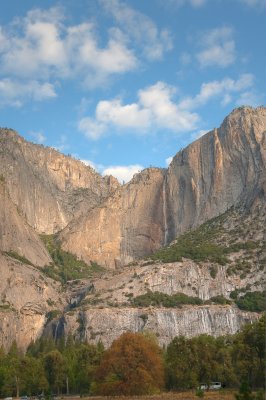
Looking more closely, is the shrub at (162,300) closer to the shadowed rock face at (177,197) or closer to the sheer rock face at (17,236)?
the shadowed rock face at (177,197)

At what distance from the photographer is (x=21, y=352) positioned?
12138 cm

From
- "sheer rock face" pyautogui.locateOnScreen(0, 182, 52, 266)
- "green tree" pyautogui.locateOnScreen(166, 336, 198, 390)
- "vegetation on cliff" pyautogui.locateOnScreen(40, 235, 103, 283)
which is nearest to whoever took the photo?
"green tree" pyautogui.locateOnScreen(166, 336, 198, 390)

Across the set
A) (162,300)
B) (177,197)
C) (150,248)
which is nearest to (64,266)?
(150,248)

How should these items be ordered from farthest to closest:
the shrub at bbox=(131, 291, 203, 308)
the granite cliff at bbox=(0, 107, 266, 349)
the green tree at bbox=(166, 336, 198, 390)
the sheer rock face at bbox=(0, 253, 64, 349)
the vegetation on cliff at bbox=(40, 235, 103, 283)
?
1. the vegetation on cliff at bbox=(40, 235, 103, 283)
2. the sheer rock face at bbox=(0, 253, 64, 349)
3. the shrub at bbox=(131, 291, 203, 308)
4. the granite cliff at bbox=(0, 107, 266, 349)
5. the green tree at bbox=(166, 336, 198, 390)

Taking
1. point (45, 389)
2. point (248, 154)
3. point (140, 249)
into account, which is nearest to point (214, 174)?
point (248, 154)

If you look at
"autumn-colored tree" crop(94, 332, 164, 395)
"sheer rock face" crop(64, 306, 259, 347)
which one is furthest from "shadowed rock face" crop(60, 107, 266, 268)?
"autumn-colored tree" crop(94, 332, 164, 395)

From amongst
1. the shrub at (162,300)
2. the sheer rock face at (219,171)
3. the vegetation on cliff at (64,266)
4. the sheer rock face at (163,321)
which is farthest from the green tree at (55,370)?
the sheer rock face at (219,171)

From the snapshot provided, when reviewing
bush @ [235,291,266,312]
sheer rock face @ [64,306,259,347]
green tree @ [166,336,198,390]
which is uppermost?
bush @ [235,291,266,312]

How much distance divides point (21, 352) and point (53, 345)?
1580cm

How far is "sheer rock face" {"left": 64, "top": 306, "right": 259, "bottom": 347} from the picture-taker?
115062 mm

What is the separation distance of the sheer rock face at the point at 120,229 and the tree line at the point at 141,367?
294 ft

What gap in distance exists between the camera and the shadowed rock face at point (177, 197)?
6506 inches

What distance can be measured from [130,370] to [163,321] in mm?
53264

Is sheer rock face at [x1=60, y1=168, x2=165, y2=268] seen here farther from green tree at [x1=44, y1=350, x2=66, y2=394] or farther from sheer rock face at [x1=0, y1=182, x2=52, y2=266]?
green tree at [x1=44, y1=350, x2=66, y2=394]
